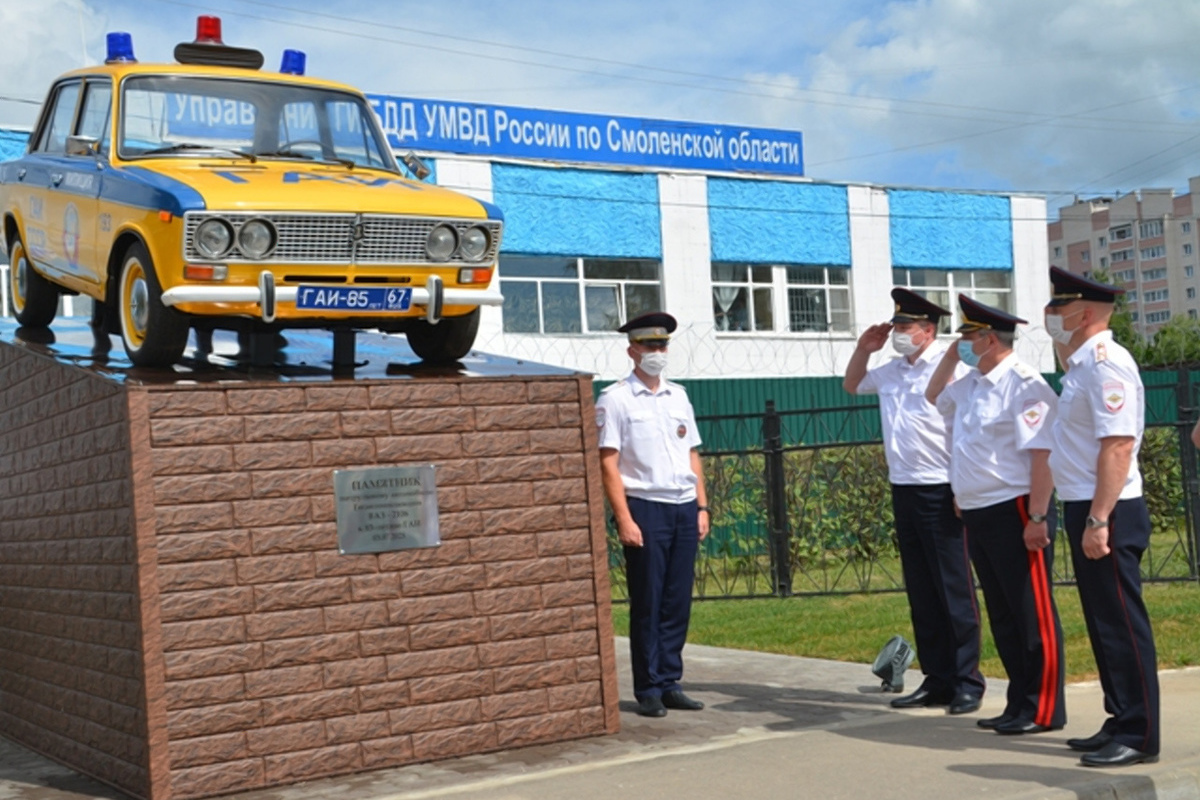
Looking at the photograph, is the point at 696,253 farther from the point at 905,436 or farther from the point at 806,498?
the point at 905,436

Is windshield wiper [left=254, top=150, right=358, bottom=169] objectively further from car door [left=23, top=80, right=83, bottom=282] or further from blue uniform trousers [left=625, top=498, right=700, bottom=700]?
blue uniform trousers [left=625, top=498, right=700, bottom=700]

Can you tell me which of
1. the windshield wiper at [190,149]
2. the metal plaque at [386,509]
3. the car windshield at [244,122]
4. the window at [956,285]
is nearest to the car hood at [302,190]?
the windshield wiper at [190,149]

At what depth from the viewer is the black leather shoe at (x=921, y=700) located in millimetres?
7980

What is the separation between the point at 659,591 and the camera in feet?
26.5

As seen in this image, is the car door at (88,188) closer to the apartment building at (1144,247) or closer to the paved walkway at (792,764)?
the paved walkway at (792,764)

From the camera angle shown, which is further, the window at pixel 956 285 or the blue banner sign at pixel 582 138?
the window at pixel 956 285

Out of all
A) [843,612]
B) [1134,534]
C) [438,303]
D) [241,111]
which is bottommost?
[843,612]

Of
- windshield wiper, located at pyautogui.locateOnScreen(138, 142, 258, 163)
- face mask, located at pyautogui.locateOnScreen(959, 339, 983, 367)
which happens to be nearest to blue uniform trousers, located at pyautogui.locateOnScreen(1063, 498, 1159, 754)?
face mask, located at pyautogui.locateOnScreen(959, 339, 983, 367)

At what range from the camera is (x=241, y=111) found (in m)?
8.48

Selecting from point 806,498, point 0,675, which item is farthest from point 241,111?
point 806,498

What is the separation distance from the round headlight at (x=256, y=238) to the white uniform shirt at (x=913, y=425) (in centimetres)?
334

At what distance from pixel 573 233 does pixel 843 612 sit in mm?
16939

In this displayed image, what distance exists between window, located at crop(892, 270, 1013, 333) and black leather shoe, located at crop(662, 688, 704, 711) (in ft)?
84.9

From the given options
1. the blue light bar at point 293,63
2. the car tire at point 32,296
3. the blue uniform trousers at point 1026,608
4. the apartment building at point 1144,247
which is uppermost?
the apartment building at point 1144,247
